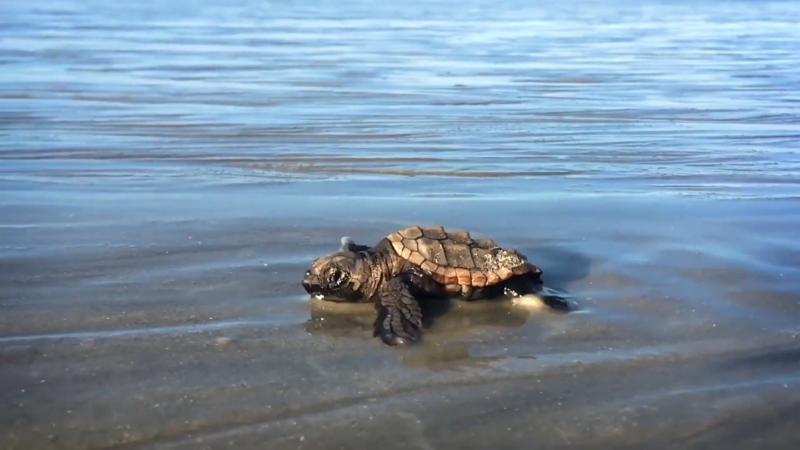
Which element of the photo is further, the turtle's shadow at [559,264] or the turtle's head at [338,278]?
the turtle's shadow at [559,264]

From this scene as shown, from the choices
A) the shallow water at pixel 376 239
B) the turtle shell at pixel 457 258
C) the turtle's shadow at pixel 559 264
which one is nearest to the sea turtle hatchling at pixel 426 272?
the turtle shell at pixel 457 258

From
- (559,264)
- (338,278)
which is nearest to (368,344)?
(338,278)

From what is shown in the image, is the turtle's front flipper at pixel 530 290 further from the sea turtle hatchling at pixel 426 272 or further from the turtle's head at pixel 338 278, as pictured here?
the turtle's head at pixel 338 278

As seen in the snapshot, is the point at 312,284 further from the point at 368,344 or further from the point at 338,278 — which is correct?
the point at 368,344

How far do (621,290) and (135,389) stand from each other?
2.57 meters

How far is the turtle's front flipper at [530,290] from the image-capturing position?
15.7 ft

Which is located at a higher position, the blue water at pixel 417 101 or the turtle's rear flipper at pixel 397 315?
the blue water at pixel 417 101

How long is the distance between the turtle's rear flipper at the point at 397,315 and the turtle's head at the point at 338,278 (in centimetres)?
13

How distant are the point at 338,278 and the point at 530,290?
978 mm

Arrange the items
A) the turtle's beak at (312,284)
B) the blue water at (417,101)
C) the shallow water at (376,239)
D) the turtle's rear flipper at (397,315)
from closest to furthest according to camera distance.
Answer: the shallow water at (376,239) → the turtle's rear flipper at (397,315) → the turtle's beak at (312,284) → the blue water at (417,101)

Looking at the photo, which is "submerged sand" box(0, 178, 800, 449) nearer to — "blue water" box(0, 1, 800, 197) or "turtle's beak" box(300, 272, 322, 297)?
"turtle's beak" box(300, 272, 322, 297)

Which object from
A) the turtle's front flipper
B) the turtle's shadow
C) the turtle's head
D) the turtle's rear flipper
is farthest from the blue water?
the turtle's rear flipper

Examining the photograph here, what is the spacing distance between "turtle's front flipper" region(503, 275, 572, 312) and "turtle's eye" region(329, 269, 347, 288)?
0.82m

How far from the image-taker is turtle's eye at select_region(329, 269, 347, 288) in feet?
15.6
